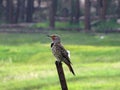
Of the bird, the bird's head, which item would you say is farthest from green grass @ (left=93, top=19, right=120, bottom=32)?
the bird's head

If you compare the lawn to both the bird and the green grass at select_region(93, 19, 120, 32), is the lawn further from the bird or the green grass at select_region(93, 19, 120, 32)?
the green grass at select_region(93, 19, 120, 32)

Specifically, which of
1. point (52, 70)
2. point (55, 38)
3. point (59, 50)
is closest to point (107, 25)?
point (52, 70)

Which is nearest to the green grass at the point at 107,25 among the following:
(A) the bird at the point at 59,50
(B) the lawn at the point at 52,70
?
(B) the lawn at the point at 52,70

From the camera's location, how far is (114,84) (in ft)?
61.6

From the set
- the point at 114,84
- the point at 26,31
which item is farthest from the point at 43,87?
the point at 26,31

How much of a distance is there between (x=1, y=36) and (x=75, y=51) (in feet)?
57.0

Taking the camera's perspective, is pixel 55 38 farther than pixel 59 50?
No

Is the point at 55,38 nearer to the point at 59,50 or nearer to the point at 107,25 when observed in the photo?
the point at 59,50

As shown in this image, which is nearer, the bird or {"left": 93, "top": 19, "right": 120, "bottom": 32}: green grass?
the bird

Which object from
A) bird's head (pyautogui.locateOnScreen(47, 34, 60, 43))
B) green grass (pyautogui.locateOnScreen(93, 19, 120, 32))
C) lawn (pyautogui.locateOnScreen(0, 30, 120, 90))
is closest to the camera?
bird's head (pyautogui.locateOnScreen(47, 34, 60, 43))

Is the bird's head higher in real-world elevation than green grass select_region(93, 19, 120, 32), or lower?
higher

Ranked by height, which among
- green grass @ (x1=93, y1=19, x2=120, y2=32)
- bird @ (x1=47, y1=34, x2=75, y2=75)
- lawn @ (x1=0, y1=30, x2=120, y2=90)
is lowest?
green grass @ (x1=93, y1=19, x2=120, y2=32)

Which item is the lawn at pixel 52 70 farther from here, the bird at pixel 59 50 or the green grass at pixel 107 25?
the green grass at pixel 107 25

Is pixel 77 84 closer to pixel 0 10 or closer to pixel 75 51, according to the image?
pixel 75 51
